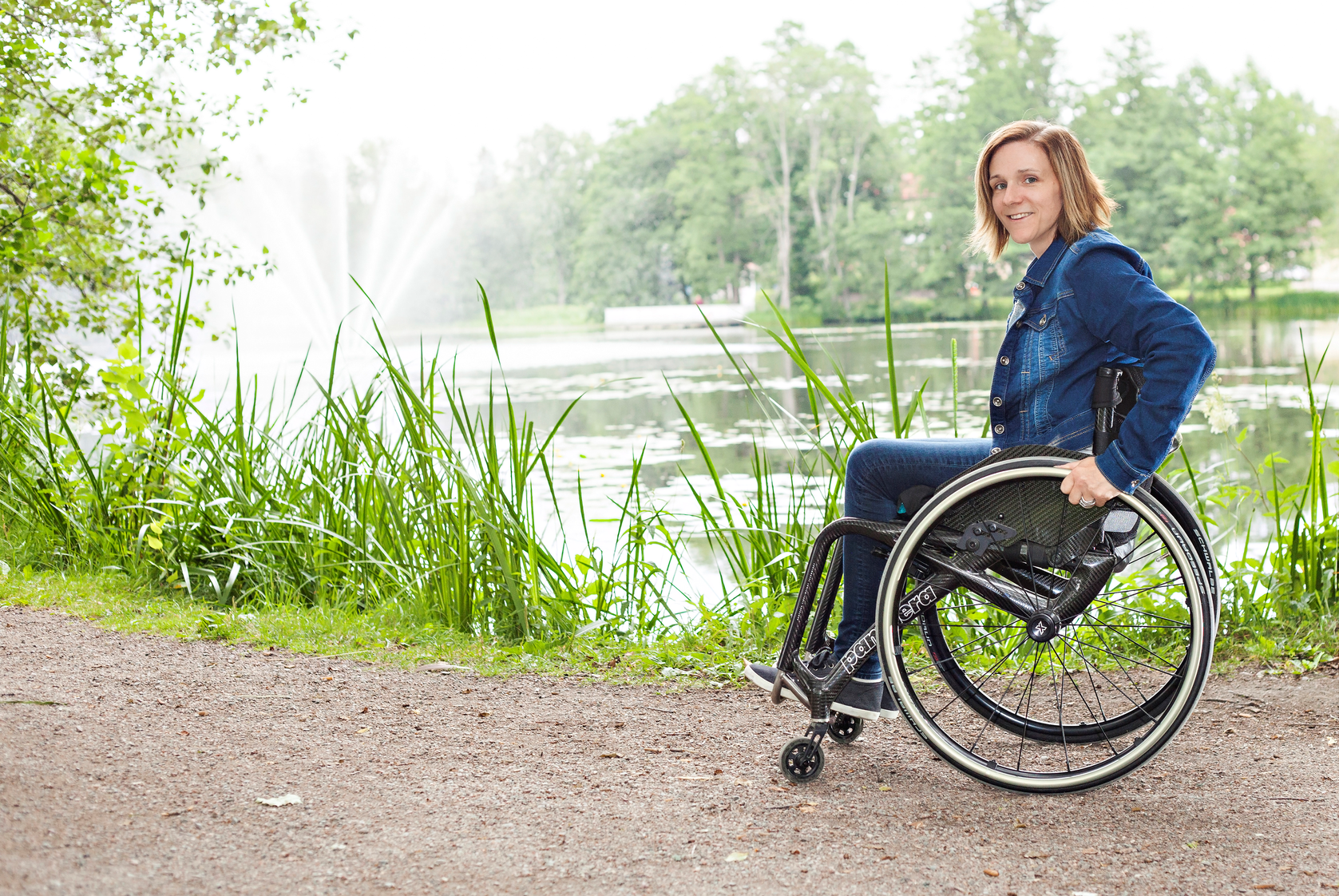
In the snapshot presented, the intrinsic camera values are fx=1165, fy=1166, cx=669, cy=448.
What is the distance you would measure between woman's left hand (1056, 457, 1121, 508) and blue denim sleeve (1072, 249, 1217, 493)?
0.04ft

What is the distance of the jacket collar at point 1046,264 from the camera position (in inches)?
92.0

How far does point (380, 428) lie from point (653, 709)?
6.40 feet

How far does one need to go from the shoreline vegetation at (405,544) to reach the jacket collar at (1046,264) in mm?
1009

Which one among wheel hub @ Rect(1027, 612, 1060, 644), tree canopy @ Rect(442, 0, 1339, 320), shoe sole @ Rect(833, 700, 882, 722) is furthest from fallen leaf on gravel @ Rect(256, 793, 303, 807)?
tree canopy @ Rect(442, 0, 1339, 320)

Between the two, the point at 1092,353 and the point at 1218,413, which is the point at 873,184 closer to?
the point at 1218,413

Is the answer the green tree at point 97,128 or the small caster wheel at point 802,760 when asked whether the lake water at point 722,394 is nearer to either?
the green tree at point 97,128

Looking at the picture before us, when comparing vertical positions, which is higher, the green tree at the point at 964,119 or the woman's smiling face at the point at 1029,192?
the green tree at the point at 964,119

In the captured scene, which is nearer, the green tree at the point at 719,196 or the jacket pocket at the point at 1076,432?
the jacket pocket at the point at 1076,432

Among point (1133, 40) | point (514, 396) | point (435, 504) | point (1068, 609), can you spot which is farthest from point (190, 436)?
point (1133, 40)

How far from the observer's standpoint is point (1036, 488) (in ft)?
7.50

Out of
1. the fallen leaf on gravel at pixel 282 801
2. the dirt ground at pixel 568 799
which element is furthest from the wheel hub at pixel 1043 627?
the fallen leaf on gravel at pixel 282 801

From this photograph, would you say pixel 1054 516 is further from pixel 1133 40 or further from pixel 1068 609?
pixel 1133 40

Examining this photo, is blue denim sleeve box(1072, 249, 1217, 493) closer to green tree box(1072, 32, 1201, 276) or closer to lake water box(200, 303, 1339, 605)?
lake water box(200, 303, 1339, 605)

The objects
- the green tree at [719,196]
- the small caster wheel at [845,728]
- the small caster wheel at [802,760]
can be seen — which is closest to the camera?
the small caster wheel at [802,760]
